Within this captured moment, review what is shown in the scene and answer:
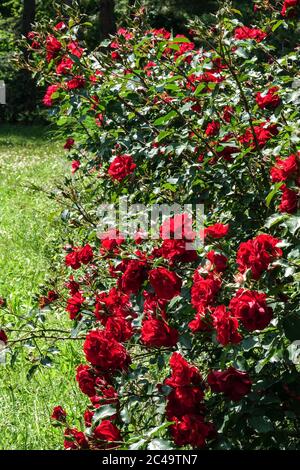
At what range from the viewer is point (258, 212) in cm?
271

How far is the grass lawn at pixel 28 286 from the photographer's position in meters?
3.15

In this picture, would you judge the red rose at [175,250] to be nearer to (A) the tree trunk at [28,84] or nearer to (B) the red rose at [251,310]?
(B) the red rose at [251,310]

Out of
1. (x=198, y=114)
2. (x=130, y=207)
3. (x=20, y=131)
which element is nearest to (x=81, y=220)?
(x=130, y=207)

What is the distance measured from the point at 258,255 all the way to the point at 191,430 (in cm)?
46

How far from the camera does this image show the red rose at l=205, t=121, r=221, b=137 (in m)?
2.87

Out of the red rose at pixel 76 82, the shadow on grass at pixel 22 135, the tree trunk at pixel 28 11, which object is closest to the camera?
the red rose at pixel 76 82

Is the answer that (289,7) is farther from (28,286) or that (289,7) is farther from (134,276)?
(28,286)

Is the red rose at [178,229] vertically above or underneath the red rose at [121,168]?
underneath

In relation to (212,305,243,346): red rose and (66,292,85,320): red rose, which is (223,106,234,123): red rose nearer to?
(66,292,85,320): red rose

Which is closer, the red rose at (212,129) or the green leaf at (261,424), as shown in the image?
the green leaf at (261,424)

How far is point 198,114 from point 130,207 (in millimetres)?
447

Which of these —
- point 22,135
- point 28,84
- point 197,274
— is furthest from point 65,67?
point 28,84

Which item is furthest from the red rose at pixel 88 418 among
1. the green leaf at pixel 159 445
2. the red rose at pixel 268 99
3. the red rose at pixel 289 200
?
the red rose at pixel 268 99

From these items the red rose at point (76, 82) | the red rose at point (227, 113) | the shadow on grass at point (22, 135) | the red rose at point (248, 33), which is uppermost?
the red rose at point (248, 33)
